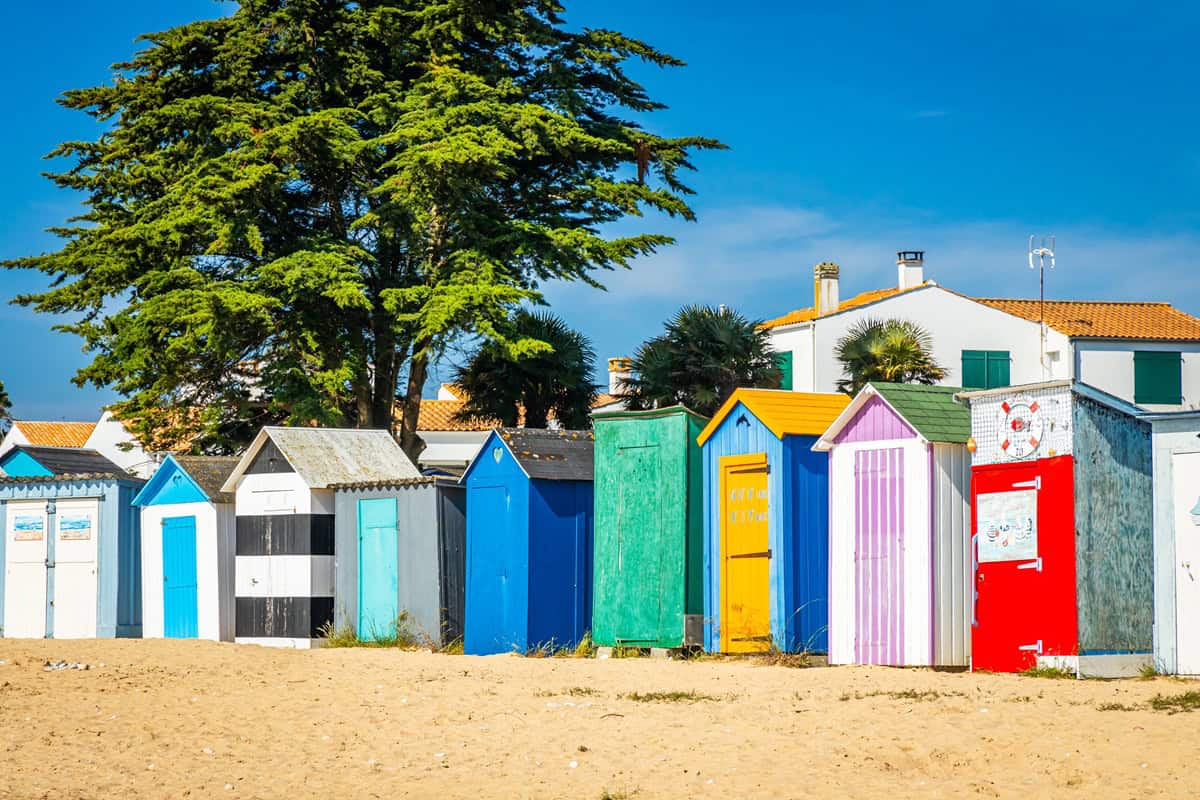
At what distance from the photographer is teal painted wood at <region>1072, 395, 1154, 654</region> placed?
13.2 m

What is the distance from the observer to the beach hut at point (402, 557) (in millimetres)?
19141

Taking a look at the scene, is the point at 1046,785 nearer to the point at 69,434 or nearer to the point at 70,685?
the point at 70,685

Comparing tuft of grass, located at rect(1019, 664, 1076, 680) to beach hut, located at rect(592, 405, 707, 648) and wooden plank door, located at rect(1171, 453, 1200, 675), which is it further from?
beach hut, located at rect(592, 405, 707, 648)

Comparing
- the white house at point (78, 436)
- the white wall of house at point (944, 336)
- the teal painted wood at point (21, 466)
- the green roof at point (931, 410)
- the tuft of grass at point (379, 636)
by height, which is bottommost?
the tuft of grass at point (379, 636)

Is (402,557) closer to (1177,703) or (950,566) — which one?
(950,566)

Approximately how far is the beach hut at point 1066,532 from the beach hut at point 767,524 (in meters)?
2.20

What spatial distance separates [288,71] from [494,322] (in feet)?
24.6

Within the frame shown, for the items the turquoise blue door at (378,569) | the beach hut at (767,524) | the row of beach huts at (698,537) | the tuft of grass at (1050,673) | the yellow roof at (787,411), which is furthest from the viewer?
the turquoise blue door at (378,569)

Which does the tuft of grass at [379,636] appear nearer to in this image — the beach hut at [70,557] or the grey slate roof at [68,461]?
the beach hut at [70,557]

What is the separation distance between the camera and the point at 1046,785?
30.4 ft

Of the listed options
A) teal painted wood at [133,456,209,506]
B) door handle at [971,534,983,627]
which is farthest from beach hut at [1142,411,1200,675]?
teal painted wood at [133,456,209,506]

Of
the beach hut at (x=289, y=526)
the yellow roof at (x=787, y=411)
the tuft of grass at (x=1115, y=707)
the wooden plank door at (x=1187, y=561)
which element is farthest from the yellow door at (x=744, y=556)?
the beach hut at (x=289, y=526)

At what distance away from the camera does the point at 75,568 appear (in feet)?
76.6

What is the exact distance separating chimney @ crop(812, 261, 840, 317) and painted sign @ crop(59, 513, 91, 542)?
99.1ft
